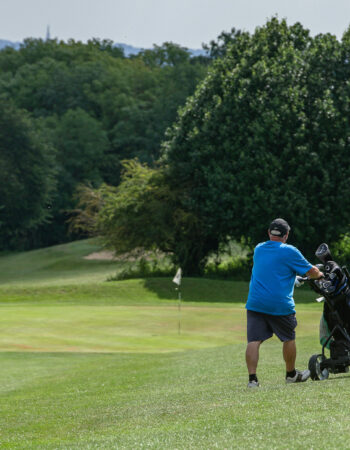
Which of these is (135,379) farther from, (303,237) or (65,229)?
(65,229)

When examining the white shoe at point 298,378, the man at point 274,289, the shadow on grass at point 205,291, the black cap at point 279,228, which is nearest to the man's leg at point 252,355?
the man at point 274,289

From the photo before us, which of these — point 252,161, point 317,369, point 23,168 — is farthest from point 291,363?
point 23,168

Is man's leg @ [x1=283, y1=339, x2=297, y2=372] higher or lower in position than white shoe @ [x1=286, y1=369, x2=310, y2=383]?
higher

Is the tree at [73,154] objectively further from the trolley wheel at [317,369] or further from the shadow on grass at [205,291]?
the trolley wheel at [317,369]

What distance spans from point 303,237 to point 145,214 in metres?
8.19

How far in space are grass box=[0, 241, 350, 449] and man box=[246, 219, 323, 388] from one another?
679mm

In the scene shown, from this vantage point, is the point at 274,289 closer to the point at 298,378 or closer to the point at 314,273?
the point at 314,273

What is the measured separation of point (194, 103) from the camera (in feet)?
147

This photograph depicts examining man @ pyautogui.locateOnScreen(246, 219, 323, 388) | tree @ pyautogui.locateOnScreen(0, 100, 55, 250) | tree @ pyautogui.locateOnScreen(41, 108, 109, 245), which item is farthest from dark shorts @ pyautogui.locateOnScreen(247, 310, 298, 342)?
tree @ pyautogui.locateOnScreen(41, 108, 109, 245)

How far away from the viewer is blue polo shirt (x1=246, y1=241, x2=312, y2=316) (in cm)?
970

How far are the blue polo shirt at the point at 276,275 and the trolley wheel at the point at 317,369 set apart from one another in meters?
0.96

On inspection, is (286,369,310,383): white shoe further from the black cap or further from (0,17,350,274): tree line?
(0,17,350,274): tree line

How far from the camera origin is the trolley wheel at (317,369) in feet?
34.1

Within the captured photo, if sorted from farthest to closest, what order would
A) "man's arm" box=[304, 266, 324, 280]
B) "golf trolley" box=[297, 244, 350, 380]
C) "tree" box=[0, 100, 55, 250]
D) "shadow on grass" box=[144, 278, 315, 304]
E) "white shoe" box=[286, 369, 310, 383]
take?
"tree" box=[0, 100, 55, 250] → "shadow on grass" box=[144, 278, 315, 304] → "white shoe" box=[286, 369, 310, 383] → "golf trolley" box=[297, 244, 350, 380] → "man's arm" box=[304, 266, 324, 280]
